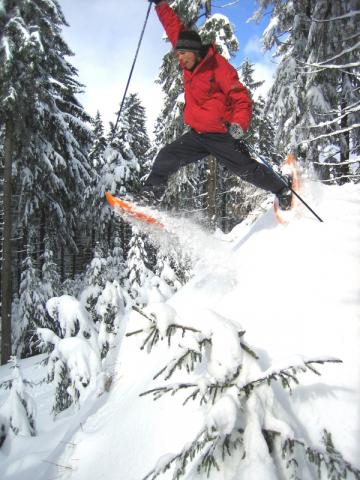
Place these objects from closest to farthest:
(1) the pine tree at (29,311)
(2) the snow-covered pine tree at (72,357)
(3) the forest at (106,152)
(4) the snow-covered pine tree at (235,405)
Result: 1. (4) the snow-covered pine tree at (235,405)
2. (2) the snow-covered pine tree at (72,357)
3. (3) the forest at (106,152)
4. (1) the pine tree at (29,311)

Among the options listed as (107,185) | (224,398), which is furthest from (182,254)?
(107,185)

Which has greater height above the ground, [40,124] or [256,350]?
[40,124]

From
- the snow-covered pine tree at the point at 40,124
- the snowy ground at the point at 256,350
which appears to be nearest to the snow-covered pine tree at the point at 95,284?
the snow-covered pine tree at the point at 40,124

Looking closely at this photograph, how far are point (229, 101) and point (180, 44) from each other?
2.60 feet

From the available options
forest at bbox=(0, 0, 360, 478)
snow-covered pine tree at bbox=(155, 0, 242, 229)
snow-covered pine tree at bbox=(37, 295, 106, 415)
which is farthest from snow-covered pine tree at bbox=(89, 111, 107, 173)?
snow-covered pine tree at bbox=(37, 295, 106, 415)

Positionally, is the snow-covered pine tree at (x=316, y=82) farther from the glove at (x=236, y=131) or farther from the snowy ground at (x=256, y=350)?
the snowy ground at (x=256, y=350)

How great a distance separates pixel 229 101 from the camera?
12.5ft

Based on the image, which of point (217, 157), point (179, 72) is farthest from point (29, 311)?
point (217, 157)

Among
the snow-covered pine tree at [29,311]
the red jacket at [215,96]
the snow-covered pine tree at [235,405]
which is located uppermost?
the red jacket at [215,96]

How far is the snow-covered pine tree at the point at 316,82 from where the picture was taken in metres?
5.67

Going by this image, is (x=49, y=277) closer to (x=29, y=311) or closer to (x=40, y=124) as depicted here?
(x=29, y=311)

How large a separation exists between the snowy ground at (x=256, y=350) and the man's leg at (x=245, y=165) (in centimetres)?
Answer: 49

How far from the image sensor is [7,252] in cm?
1350

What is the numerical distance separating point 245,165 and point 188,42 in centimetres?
144
